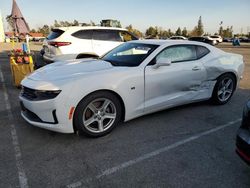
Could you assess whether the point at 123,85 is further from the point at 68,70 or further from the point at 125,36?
the point at 125,36

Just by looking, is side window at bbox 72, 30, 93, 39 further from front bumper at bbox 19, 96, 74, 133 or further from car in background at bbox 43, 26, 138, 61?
front bumper at bbox 19, 96, 74, 133

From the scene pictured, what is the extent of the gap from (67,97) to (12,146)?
3.59ft

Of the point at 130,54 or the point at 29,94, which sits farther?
the point at 130,54

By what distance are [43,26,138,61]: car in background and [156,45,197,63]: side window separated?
12.6 feet

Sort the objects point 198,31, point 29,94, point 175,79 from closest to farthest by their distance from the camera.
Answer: point 29,94 < point 175,79 < point 198,31

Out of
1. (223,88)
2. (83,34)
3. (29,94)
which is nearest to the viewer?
(29,94)

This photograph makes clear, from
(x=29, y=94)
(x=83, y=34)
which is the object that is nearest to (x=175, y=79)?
(x=29, y=94)

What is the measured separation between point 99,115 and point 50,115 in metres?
0.72

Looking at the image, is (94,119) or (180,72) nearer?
(94,119)

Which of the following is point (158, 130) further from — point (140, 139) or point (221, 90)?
point (221, 90)

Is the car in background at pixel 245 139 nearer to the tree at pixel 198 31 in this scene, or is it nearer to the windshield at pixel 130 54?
the windshield at pixel 130 54

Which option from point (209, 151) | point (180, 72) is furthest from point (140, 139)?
point (180, 72)

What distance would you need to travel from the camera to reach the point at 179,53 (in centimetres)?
415

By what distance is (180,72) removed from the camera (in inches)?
156
